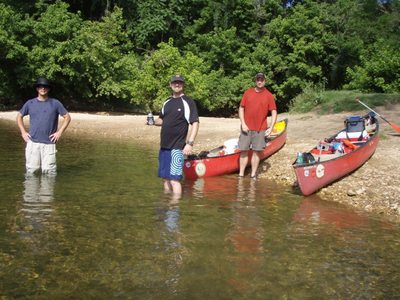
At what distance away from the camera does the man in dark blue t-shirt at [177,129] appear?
7.27 metres

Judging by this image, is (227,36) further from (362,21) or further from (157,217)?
(157,217)

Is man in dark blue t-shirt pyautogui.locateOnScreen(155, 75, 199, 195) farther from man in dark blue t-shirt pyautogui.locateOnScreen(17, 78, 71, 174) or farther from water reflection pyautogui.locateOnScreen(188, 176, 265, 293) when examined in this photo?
man in dark blue t-shirt pyautogui.locateOnScreen(17, 78, 71, 174)

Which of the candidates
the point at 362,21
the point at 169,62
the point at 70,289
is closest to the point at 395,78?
the point at 362,21

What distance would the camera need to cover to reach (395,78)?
1120 inches

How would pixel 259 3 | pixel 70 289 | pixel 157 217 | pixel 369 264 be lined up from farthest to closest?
1. pixel 259 3
2. pixel 157 217
3. pixel 369 264
4. pixel 70 289

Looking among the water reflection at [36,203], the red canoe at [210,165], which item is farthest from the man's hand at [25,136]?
the red canoe at [210,165]

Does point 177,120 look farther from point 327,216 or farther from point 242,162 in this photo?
point 242,162

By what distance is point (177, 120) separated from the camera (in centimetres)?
730

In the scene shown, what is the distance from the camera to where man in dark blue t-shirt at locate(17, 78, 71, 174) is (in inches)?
330

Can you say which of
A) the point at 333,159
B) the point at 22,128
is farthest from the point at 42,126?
the point at 333,159

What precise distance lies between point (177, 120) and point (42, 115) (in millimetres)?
2630

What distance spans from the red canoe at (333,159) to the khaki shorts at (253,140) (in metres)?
0.95

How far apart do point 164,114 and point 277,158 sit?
18.2 ft

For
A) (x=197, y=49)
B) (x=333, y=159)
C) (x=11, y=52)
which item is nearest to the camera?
(x=333, y=159)
